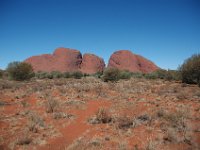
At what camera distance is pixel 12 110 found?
10.4m

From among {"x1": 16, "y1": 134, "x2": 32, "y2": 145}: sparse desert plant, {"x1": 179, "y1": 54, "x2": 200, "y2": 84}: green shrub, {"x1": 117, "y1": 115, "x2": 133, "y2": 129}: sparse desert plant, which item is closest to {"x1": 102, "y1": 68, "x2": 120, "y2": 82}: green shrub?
{"x1": 179, "y1": 54, "x2": 200, "y2": 84}: green shrub

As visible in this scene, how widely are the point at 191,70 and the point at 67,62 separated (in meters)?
51.1

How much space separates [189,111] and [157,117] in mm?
1830

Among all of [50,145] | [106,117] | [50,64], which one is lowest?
[50,145]

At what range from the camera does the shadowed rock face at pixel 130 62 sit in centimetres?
6494

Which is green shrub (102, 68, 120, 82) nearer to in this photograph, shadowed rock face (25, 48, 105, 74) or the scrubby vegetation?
the scrubby vegetation

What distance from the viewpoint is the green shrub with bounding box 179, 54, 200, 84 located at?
20906 millimetres

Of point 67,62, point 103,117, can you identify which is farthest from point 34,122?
point 67,62

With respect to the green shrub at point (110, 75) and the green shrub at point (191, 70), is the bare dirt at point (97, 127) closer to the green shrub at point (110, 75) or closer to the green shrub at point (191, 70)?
the green shrub at point (191, 70)

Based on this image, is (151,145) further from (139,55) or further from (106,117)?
(139,55)

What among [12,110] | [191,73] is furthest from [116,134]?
[191,73]

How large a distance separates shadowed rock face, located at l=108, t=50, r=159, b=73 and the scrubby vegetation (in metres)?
41.1

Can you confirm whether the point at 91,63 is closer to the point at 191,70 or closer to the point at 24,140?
the point at 191,70

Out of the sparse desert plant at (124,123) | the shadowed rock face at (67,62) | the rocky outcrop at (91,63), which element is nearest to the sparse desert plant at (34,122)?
the sparse desert plant at (124,123)
